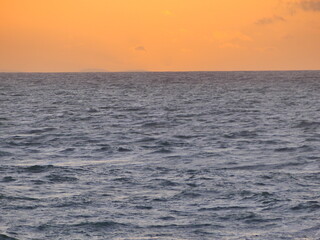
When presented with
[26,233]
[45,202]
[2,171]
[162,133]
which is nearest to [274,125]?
[162,133]

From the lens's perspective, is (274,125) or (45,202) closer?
(45,202)

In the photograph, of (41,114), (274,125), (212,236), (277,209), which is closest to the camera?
(212,236)

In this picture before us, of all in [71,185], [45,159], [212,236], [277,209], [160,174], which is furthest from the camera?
[45,159]

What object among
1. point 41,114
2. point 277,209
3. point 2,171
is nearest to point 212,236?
point 277,209

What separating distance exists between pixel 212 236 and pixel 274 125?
27785 millimetres

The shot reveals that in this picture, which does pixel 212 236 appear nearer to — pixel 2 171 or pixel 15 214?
pixel 15 214

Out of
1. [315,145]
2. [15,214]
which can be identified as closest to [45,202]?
[15,214]

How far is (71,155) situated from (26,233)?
500 inches

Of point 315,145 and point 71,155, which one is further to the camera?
point 315,145

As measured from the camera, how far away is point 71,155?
90.2 ft

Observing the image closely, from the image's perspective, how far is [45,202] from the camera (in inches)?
704

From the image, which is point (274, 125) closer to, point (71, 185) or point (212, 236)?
point (71, 185)

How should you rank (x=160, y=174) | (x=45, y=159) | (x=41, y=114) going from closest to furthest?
(x=160, y=174), (x=45, y=159), (x=41, y=114)

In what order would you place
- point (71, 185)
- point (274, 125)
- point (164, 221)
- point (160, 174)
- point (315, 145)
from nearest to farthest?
1. point (164, 221)
2. point (71, 185)
3. point (160, 174)
4. point (315, 145)
5. point (274, 125)
